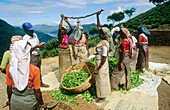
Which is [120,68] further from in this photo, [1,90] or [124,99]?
[1,90]

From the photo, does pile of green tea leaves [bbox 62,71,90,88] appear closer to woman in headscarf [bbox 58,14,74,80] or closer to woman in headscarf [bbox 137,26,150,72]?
woman in headscarf [bbox 58,14,74,80]

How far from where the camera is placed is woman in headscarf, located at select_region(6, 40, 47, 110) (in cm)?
165

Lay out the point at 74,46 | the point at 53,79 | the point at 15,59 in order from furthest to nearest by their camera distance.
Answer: the point at 53,79
the point at 74,46
the point at 15,59

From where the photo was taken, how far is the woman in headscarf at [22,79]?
1648mm

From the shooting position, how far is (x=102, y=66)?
126 inches

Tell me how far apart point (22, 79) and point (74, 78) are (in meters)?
2.33

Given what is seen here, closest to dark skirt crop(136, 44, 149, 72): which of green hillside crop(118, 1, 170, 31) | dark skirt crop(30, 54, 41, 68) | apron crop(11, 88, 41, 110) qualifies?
dark skirt crop(30, 54, 41, 68)

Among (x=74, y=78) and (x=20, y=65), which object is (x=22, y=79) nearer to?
(x=20, y=65)

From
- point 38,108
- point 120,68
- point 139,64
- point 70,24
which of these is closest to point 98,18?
point 70,24

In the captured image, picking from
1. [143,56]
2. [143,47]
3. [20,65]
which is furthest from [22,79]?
[143,56]

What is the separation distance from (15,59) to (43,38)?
2890 centimetres

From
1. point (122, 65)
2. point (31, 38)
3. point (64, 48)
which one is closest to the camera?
point (31, 38)

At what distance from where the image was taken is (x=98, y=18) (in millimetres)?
3467

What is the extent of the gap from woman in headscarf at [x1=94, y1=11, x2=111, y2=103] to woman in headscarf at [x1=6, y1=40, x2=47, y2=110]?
175 centimetres
